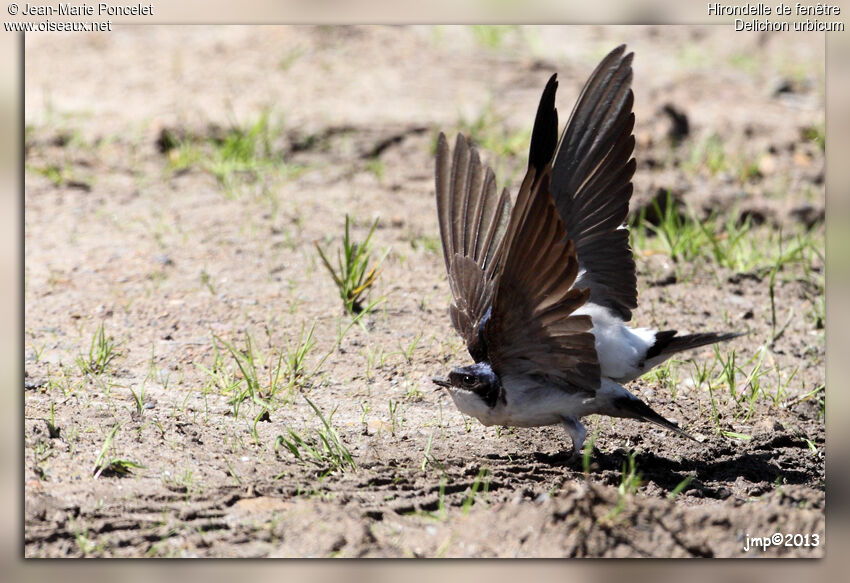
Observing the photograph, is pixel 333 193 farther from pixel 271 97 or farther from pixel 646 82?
pixel 646 82

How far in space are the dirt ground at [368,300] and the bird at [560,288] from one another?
Answer: 263 millimetres

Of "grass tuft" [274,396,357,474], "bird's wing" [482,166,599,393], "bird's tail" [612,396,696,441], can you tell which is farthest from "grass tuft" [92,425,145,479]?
"bird's tail" [612,396,696,441]

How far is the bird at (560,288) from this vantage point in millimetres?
3100

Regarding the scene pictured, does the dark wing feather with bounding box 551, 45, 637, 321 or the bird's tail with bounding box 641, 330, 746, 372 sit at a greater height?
the dark wing feather with bounding box 551, 45, 637, 321

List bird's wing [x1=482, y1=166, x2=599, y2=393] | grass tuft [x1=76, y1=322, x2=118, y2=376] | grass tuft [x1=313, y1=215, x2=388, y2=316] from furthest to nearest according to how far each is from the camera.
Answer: grass tuft [x1=313, y1=215, x2=388, y2=316] < grass tuft [x1=76, y1=322, x2=118, y2=376] < bird's wing [x1=482, y1=166, x2=599, y2=393]

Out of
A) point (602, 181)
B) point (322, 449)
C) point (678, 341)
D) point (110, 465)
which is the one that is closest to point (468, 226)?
point (602, 181)

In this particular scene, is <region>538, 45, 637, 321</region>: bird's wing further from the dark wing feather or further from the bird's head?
the bird's head

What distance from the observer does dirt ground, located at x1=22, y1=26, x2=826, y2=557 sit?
2.94m

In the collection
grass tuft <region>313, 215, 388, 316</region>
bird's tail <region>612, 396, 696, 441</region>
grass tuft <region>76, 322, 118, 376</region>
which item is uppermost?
grass tuft <region>313, 215, 388, 316</region>

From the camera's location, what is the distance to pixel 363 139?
19.7 feet

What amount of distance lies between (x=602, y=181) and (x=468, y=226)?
537mm

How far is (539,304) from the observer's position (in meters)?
3.03

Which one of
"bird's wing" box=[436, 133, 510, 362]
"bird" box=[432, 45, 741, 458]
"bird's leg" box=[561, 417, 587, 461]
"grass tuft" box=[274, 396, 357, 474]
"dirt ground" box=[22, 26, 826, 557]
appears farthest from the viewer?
"bird's wing" box=[436, 133, 510, 362]

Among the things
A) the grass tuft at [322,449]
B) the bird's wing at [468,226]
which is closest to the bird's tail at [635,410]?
the bird's wing at [468,226]
